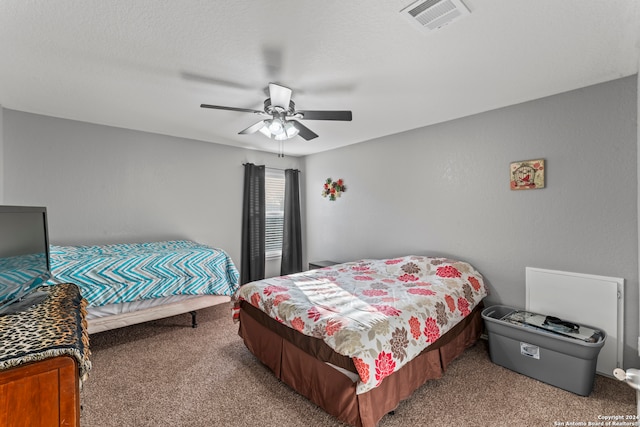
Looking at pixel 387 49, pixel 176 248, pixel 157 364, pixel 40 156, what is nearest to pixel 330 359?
pixel 157 364

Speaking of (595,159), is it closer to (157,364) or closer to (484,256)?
(484,256)

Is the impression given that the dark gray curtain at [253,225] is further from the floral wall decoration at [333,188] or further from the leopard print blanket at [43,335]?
the leopard print blanket at [43,335]

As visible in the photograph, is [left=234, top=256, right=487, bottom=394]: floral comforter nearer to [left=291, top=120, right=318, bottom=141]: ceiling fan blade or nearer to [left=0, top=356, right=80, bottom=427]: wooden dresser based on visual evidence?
[left=0, top=356, right=80, bottom=427]: wooden dresser

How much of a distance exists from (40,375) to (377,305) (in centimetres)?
178

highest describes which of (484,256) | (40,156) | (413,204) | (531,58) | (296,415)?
(531,58)

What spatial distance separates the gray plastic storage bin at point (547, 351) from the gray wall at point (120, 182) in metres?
3.59

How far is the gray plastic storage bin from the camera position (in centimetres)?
200

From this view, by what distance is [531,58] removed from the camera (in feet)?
6.45

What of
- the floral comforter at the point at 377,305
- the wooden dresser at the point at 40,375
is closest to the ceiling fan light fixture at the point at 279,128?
the floral comforter at the point at 377,305

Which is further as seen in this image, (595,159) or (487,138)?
(487,138)

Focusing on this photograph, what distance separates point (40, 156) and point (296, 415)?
12.1 ft

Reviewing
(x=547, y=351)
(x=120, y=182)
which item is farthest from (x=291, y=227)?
(x=547, y=351)

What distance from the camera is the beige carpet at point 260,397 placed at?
5.97 feet

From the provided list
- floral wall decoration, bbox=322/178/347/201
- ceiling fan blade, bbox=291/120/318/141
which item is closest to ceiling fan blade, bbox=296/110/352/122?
ceiling fan blade, bbox=291/120/318/141
